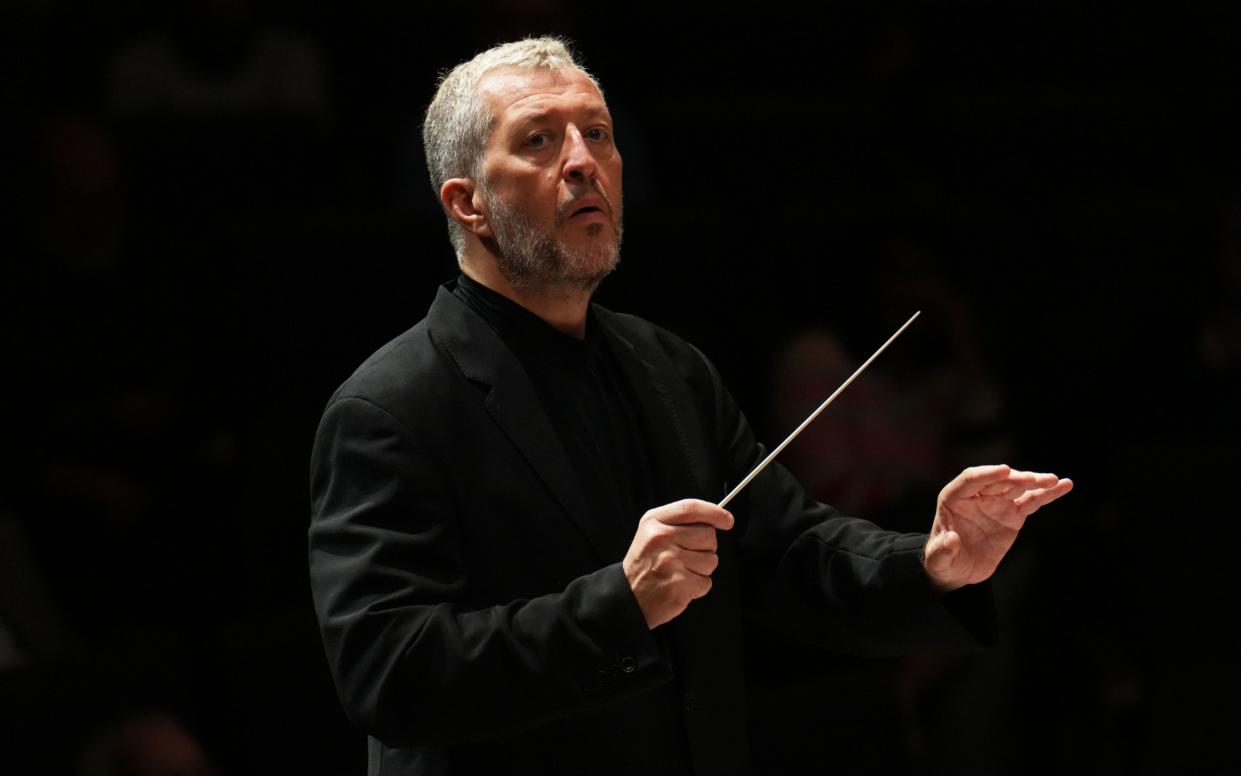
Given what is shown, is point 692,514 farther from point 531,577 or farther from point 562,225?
point 562,225

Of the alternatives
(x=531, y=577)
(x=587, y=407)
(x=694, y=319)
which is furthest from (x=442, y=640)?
(x=694, y=319)

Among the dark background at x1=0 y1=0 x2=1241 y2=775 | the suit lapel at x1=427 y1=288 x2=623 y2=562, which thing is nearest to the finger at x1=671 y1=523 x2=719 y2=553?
the suit lapel at x1=427 y1=288 x2=623 y2=562

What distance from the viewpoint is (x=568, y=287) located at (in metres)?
1.20

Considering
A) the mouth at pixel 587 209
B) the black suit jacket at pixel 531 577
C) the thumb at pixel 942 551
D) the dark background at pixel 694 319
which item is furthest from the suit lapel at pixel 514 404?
the dark background at pixel 694 319

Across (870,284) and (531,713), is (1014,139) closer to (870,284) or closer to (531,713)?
(870,284)

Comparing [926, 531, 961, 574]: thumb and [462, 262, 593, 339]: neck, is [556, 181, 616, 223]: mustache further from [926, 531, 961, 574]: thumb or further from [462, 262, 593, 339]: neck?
[926, 531, 961, 574]: thumb

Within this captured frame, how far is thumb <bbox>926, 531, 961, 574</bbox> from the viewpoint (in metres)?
1.15

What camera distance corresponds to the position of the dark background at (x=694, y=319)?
6.23ft

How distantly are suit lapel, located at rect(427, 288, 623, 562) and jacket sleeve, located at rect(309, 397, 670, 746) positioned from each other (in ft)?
0.29

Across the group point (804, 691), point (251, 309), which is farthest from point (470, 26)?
point (804, 691)

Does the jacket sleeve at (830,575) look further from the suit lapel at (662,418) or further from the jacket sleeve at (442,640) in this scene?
the jacket sleeve at (442,640)

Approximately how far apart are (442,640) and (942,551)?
36cm

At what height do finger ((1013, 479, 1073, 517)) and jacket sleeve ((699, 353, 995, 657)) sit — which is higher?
finger ((1013, 479, 1073, 517))

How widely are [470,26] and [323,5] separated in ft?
1.02
